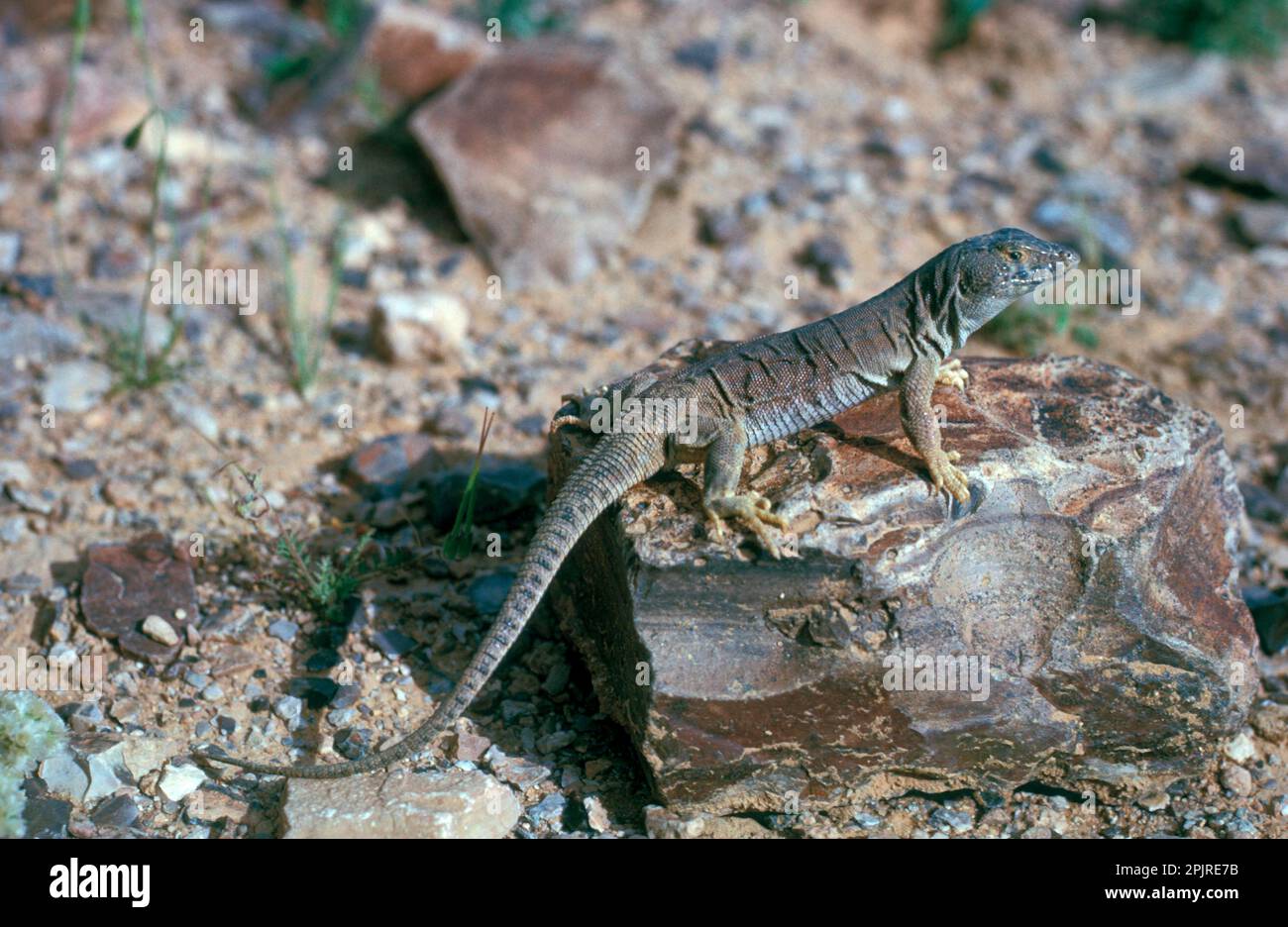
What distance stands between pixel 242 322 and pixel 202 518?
2.57 metres

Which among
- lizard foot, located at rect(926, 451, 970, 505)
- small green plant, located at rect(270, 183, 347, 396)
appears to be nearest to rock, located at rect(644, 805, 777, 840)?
lizard foot, located at rect(926, 451, 970, 505)

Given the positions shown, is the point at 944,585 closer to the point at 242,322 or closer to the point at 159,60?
the point at 242,322

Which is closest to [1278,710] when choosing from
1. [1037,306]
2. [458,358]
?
[1037,306]

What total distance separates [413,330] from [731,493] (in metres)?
4.46

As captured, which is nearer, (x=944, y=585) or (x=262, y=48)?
(x=944, y=585)

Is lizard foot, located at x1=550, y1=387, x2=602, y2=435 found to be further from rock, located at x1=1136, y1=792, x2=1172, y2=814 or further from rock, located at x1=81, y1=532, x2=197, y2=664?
rock, located at x1=1136, y1=792, x2=1172, y2=814

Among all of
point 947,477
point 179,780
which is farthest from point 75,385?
point 947,477

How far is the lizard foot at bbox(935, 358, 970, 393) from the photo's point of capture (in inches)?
269

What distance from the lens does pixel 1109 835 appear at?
6.20 m

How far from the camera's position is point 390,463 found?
8.48 meters

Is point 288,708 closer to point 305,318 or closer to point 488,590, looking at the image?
point 488,590

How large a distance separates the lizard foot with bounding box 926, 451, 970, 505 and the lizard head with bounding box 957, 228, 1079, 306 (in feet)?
3.91

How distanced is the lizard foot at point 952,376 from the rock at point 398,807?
327 centimetres

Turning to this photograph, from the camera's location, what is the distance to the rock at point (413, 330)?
9.59 meters
